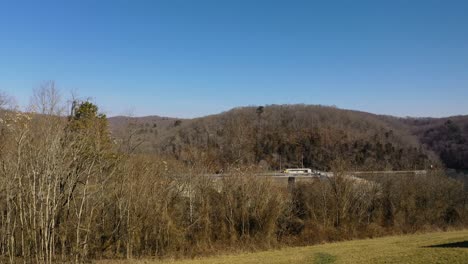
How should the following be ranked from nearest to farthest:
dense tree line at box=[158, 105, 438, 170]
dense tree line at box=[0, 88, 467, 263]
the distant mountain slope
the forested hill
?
dense tree line at box=[0, 88, 467, 263], dense tree line at box=[158, 105, 438, 170], the forested hill, the distant mountain slope

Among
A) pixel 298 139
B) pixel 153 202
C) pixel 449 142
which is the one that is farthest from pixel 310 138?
pixel 153 202

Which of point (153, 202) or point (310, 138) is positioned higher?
point (310, 138)

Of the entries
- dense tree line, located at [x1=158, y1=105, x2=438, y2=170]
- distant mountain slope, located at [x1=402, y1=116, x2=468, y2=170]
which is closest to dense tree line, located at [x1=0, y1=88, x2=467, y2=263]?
dense tree line, located at [x1=158, y1=105, x2=438, y2=170]

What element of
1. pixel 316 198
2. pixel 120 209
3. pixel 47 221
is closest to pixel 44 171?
pixel 47 221

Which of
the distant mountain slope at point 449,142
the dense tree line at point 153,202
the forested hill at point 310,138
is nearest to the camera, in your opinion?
the dense tree line at point 153,202

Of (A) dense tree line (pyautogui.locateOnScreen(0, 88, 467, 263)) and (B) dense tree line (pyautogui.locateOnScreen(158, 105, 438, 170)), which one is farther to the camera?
(B) dense tree line (pyautogui.locateOnScreen(158, 105, 438, 170))

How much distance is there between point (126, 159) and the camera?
27.3 meters

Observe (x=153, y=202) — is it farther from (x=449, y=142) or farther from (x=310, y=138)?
(x=449, y=142)

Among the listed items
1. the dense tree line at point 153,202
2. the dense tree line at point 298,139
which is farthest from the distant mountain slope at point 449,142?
the dense tree line at point 153,202

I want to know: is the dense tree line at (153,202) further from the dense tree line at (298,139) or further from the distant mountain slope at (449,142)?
the distant mountain slope at (449,142)

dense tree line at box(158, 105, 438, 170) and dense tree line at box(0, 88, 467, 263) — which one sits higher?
dense tree line at box(158, 105, 438, 170)

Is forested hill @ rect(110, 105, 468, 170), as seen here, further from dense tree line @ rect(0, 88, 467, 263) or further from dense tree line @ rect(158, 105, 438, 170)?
dense tree line @ rect(0, 88, 467, 263)

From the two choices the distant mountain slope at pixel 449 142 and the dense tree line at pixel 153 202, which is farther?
the distant mountain slope at pixel 449 142

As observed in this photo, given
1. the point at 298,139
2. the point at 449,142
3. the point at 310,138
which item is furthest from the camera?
the point at 449,142
